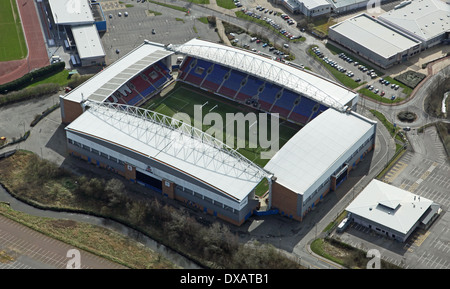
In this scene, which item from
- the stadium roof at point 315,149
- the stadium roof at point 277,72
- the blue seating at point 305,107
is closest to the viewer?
the stadium roof at point 315,149

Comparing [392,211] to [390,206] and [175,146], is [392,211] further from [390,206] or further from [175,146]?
[175,146]

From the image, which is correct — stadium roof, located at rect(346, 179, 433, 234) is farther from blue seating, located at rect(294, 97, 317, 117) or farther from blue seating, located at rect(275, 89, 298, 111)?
blue seating, located at rect(275, 89, 298, 111)

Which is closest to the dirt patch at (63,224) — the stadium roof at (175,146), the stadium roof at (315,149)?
the stadium roof at (175,146)

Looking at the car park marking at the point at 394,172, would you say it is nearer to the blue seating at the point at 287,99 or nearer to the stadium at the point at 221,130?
the stadium at the point at 221,130

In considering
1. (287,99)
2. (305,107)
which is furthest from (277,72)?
(305,107)

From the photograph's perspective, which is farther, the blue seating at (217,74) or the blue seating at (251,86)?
the blue seating at (217,74)

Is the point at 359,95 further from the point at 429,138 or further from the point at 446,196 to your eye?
the point at 446,196
